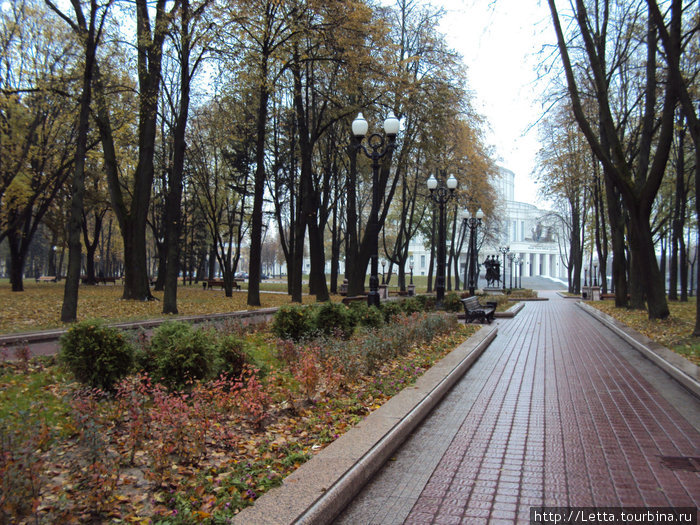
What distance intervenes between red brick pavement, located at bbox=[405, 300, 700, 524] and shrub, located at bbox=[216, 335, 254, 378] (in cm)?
302

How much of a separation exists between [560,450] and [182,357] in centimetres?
445

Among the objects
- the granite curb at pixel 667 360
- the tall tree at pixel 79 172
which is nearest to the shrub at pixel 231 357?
the granite curb at pixel 667 360

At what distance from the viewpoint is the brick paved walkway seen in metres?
3.77

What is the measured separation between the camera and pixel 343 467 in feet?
12.9

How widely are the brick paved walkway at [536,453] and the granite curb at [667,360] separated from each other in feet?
1.24

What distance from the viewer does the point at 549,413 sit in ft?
20.2

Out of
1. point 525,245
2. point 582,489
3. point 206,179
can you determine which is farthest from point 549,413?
point 525,245

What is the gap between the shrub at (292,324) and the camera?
10.2m

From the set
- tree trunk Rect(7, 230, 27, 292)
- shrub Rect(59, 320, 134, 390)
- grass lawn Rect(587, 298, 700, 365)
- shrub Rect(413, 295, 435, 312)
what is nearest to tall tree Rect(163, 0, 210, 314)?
shrub Rect(413, 295, 435, 312)

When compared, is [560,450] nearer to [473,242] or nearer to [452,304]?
[452,304]

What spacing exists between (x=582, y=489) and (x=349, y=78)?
16.2 m

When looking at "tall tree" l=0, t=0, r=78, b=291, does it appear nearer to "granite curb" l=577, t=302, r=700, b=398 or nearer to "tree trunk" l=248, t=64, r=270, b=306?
"tree trunk" l=248, t=64, r=270, b=306

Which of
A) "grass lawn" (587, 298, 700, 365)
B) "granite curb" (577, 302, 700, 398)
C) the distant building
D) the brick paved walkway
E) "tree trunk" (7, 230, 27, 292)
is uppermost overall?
the distant building

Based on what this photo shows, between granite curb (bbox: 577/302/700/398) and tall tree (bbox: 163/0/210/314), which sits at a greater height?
tall tree (bbox: 163/0/210/314)
